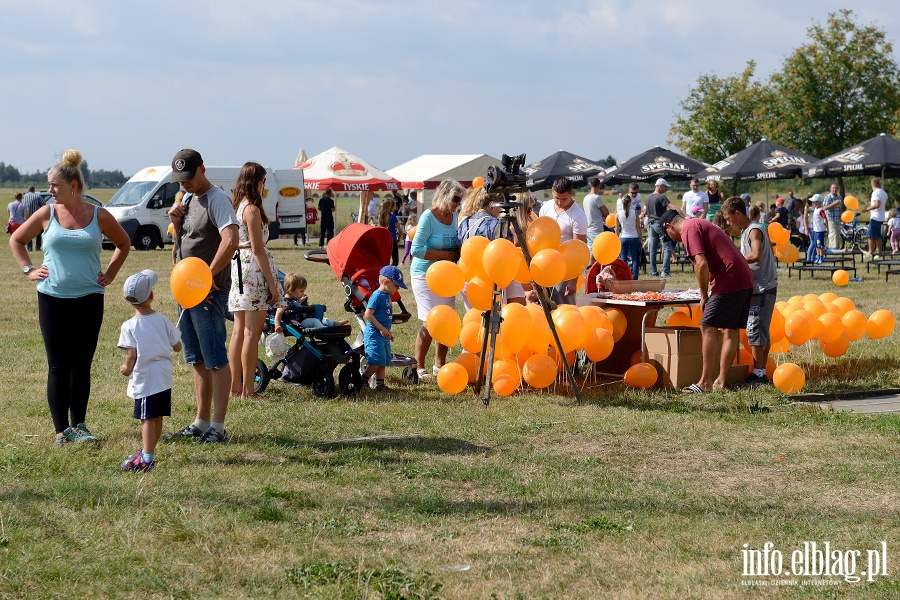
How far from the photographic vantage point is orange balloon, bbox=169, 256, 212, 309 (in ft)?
21.1

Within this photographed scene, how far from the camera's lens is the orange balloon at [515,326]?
27.6 feet

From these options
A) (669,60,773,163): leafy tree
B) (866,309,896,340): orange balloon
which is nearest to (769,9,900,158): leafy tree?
(669,60,773,163): leafy tree

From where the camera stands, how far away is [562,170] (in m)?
27.6

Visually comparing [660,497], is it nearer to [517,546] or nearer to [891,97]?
[517,546]

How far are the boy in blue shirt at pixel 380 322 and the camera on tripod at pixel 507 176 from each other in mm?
1260

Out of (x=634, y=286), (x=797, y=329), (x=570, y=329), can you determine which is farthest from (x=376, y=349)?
(x=797, y=329)

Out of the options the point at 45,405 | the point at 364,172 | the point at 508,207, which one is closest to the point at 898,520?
the point at 508,207

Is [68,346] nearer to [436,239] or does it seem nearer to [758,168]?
[436,239]

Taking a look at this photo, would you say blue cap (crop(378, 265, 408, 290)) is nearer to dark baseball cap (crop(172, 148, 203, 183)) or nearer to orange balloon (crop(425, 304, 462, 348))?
orange balloon (crop(425, 304, 462, 348))

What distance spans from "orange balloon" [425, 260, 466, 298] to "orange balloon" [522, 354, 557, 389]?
0.86m

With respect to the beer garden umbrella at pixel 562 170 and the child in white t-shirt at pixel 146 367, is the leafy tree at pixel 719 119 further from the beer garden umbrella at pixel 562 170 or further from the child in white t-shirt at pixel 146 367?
the child in white t-shirt at pixel 146 367

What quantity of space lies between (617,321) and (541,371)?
1112 millimetres

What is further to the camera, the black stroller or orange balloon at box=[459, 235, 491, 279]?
the black stroller

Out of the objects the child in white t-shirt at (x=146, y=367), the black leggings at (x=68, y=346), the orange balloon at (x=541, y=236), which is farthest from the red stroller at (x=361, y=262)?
the child in white t-shirt at (x=146, y=367)
